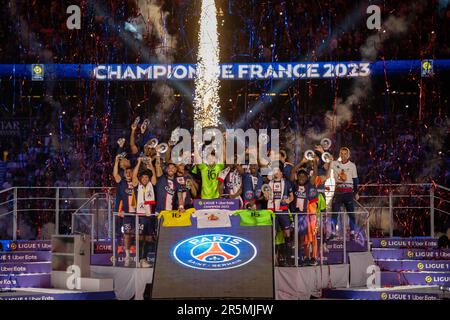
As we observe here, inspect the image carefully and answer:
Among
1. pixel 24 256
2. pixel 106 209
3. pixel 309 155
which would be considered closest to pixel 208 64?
pixel 106 209

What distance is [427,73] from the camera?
73.5ft

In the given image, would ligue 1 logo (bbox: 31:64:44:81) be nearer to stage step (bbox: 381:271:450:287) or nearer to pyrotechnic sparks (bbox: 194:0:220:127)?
pyrotechnic sparks (bbox: 194:0:220:127)

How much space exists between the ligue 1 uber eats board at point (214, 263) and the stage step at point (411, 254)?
2.45 metres

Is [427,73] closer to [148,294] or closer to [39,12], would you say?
[39,12]

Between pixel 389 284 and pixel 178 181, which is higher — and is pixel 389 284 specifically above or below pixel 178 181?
below

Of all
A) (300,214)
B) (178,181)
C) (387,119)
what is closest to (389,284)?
(300,214)

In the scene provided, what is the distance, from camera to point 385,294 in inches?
428

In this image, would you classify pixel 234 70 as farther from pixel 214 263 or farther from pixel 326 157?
pixel 214 263

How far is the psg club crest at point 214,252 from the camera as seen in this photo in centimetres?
1081

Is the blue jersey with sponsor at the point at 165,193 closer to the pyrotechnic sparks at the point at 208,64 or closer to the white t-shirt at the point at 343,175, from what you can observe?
the white t-shirt at the point at 343,175

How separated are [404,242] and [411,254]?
1.63ft

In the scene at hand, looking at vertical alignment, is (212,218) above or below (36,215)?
above

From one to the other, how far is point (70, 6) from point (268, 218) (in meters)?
13.2

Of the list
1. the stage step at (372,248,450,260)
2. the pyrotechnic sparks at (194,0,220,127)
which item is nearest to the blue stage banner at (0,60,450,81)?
the pyrotechnic sparks at (194,0,220,127)
